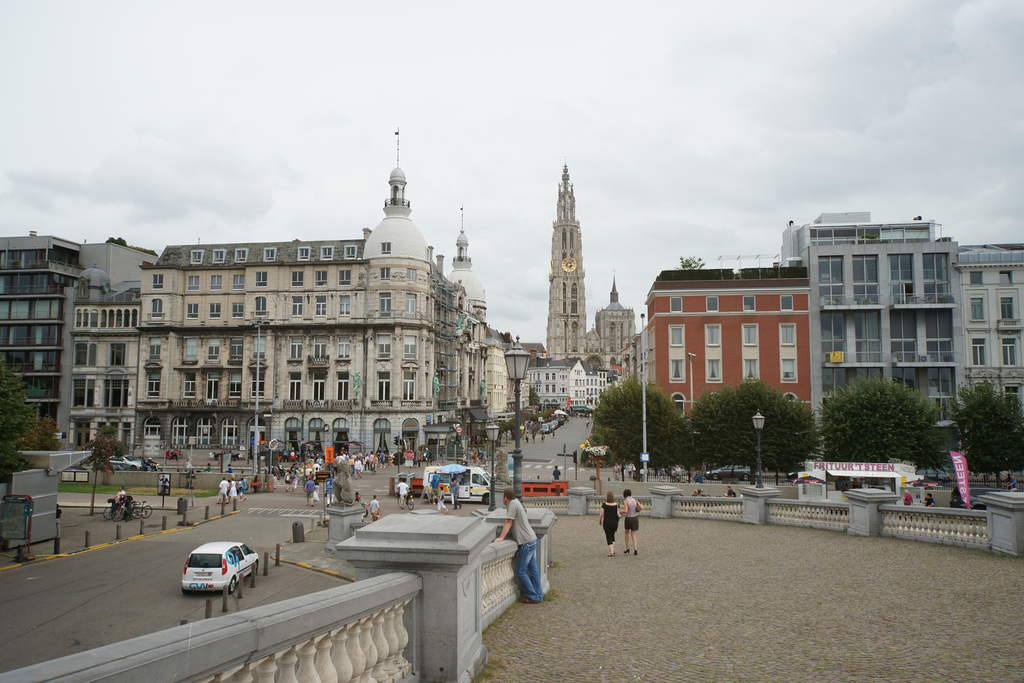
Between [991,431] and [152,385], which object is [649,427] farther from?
[152,385]

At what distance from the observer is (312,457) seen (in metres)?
54.9

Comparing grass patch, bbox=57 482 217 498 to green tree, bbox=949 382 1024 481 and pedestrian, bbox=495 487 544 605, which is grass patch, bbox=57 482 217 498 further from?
green tree, bbox=949 382 1024 481

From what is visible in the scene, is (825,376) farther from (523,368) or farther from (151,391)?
(151,391)

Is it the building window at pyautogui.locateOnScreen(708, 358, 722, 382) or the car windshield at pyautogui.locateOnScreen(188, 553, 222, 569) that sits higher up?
the building window at pyautogui.locateOnScreen(708, 358, 722, 382)

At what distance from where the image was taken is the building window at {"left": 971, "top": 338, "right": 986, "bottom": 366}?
1871 inches

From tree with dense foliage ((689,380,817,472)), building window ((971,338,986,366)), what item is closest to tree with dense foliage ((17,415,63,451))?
tree with dense foliage ((689,380,817,472))

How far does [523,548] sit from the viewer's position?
9.58 m

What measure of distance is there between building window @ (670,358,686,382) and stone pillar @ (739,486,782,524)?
90.1 ft

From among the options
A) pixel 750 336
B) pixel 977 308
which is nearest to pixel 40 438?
pixel 750 336

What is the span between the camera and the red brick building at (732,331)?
1850 inches

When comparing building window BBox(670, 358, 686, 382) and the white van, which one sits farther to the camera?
building window BBox(670, 358, 686, 382)

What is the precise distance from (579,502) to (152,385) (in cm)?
5291

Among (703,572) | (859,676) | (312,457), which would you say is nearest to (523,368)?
(703,572)

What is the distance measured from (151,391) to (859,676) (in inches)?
2644
